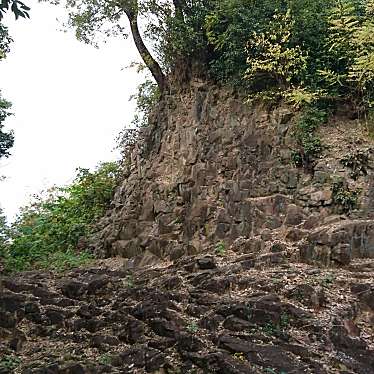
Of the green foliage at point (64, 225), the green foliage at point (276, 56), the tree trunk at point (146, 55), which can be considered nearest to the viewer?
the green foliage at point (276, 56)

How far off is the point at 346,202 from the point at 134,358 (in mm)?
4814

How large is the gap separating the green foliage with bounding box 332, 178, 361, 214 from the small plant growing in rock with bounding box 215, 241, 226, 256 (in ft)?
7.18

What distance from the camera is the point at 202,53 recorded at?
43.4ft

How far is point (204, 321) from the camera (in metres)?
6.71

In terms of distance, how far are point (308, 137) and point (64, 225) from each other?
782 cm

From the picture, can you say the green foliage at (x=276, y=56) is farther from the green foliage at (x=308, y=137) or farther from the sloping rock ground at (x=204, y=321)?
the sloping rock ground at (x=204, y=321)

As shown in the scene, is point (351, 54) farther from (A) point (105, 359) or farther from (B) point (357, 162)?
(A) point (105, 359)

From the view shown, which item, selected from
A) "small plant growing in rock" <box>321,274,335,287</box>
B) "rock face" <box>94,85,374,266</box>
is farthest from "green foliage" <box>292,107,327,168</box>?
"small plant growing in rock" <box>321,274,335,287</box>

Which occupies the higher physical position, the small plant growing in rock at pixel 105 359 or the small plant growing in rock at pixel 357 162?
the small plant growing in rock at pixel 357 162

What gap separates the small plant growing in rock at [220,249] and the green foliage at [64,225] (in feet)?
12.6

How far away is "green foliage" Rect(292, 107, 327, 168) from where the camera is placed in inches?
398

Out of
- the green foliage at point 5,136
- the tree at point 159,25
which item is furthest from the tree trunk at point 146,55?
the green foliage at point 5,136

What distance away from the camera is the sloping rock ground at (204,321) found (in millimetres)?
5859

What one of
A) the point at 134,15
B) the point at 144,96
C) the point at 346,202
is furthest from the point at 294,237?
the point at 144,96
